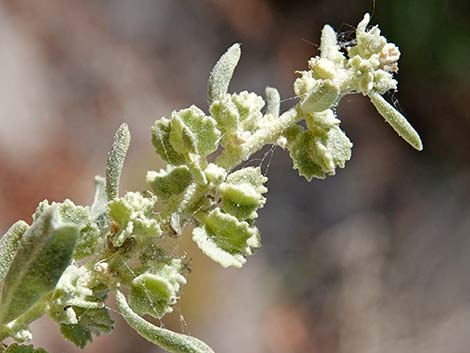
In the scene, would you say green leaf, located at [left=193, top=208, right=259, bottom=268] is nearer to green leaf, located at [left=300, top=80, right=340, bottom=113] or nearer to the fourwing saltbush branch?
the fourwing saltbush branch

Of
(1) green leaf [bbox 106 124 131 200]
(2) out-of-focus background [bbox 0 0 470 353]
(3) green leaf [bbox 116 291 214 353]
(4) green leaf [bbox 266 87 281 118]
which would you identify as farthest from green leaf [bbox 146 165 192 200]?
(2) out-of-focus background [bbox 0 0 470 353]

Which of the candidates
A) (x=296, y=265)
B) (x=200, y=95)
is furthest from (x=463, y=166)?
(x=200, y=95)

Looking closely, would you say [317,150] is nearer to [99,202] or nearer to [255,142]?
[255,142]

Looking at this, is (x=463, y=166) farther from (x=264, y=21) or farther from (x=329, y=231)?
(x=264, y=21)

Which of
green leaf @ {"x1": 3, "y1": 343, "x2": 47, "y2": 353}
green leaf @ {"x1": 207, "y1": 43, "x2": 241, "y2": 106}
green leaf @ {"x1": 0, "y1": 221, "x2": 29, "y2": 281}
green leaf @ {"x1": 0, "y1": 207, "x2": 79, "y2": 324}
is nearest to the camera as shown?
green leaf @ {"x1": 0, "y1": 207, "x2": 79, "y2": 324}

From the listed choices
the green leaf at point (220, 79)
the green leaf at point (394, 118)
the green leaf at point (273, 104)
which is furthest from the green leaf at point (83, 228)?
the green leaf at point (394, 118)
